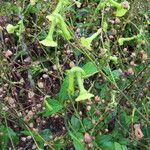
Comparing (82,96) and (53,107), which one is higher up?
(82,96)

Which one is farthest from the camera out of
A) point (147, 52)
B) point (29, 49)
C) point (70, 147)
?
point (29, 49)

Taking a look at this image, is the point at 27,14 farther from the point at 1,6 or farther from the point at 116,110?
the point at 116,110

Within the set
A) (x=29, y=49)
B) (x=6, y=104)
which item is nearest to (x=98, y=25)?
(x=29, y=49)

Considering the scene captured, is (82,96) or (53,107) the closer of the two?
(82,96)

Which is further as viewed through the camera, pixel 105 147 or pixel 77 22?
pixel 77 22

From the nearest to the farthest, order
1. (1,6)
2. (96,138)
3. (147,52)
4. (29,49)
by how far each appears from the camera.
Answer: (96,138) → (147,52) → (29,49) → (1,6)

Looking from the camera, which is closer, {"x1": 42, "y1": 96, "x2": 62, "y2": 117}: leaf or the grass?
the grass

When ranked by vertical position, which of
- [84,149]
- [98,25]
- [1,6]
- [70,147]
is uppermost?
[1,6]

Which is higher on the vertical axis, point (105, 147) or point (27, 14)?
point (27, 14)

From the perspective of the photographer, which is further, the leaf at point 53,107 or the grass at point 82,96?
the leaf at point 53,107

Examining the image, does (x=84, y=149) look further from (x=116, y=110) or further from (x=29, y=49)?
(x=29, y=49)
